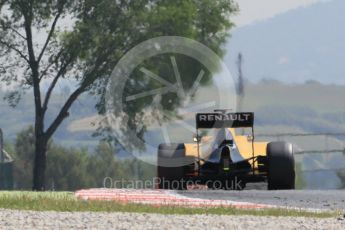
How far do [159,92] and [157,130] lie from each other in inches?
186

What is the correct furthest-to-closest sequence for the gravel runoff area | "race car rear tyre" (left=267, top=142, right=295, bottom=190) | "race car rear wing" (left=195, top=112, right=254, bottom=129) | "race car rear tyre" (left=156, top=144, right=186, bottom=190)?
"race car rear tyre" (left=156, top=144, right=186, bottom=190)
"race car rear wing" (left=195, top=112, right=254, bottom=129)
"race car rear tyre" (left=267, top=142, right=295, bottom=190)
the gravel runoff area

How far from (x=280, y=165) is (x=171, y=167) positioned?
285 centimetres

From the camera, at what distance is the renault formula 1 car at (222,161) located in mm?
28828

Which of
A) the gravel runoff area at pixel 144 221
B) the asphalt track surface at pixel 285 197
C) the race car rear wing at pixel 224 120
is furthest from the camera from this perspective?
the race car rear wing at pixel 224 120

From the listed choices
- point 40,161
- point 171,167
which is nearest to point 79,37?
point 40,161

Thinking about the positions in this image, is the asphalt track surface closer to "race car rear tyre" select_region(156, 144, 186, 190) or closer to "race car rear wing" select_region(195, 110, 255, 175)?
"race car rear tyre" select_region(156, 144, 186, 190)

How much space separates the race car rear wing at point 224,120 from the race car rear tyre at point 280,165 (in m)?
0.88

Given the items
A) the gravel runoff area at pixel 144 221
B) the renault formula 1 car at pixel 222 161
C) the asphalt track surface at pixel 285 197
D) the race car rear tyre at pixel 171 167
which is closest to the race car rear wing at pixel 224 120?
the renault formula 1 car at pixel 222 161

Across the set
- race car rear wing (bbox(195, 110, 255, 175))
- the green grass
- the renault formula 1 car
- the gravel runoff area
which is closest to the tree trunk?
the renault formula 1 car

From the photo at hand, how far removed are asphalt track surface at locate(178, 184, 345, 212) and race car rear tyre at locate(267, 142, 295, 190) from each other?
0.52 meters

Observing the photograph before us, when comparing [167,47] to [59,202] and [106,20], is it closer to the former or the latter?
[106,20]

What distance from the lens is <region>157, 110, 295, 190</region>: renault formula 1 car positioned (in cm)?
2883

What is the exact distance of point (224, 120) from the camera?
28938 millimetres

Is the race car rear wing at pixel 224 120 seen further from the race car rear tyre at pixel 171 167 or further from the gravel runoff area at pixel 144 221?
the gravel runoff area at pixel 144 221
